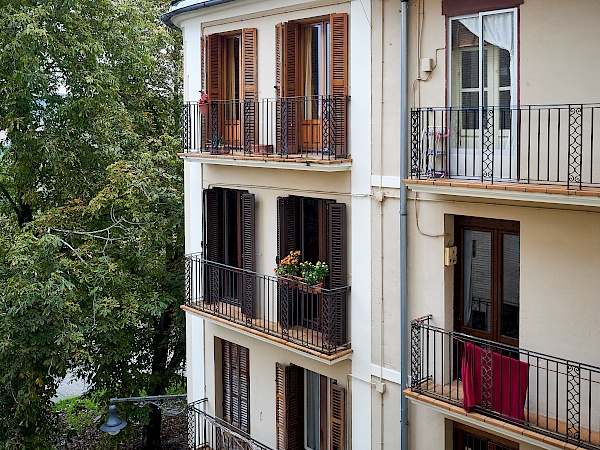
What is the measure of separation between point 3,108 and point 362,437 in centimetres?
1216

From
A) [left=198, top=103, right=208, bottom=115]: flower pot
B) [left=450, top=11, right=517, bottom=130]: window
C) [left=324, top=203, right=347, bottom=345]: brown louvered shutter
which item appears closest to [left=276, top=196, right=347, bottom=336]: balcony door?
[left=324, top=203, right=347, bottom=345]: brown louvered shutter

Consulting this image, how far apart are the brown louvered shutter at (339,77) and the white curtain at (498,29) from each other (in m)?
2.53

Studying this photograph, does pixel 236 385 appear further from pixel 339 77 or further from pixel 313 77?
pixel 339 77

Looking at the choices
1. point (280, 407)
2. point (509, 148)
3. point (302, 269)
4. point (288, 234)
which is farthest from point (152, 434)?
point (509, 148)

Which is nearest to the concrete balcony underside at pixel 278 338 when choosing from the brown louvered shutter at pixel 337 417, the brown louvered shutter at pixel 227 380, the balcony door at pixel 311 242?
the balcony door at pixel 311 242

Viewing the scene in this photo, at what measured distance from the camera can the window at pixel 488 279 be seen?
447 inches

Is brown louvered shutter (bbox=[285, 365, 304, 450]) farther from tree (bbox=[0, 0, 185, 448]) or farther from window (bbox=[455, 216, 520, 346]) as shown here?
tree (bbox=[0, 0, 185, 448])

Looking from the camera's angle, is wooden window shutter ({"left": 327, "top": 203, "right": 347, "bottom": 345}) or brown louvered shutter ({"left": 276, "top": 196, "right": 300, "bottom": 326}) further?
brown louvered shutter ({"left": 276, "top": 196, "right": 300, "bottom": 326})

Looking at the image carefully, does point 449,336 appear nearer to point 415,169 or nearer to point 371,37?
point 415,169

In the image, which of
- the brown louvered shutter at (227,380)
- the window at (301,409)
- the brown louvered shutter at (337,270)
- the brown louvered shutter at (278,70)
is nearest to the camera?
the brown louvered shutter at (337,270)

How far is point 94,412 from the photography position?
78.5 feet

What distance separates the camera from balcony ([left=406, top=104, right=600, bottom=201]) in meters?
9.98

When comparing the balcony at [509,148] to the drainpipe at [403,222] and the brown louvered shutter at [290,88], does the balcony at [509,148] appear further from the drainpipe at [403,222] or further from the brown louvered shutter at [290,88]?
the brown louvered shutter at [290,88]

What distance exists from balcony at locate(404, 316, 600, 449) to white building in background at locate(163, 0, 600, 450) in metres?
0.03
